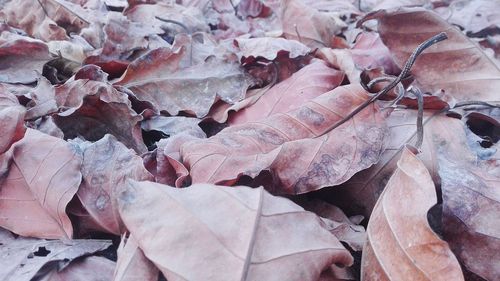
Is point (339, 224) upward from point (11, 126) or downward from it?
downward

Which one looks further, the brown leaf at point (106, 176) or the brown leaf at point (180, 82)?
the brown leaf at point (180, 82)

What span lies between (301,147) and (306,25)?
37.9 inches

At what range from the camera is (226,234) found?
2.20ft

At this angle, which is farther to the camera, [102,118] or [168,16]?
[168,16]

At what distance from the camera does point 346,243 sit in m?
0.82

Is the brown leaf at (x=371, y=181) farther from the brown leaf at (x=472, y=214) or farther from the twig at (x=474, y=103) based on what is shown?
the twig at (x=474, y=103)

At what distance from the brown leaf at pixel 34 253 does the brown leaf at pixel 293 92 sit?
46 cm

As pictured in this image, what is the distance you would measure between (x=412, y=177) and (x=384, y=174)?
191 millimetres

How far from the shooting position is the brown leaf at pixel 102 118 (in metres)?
1.10

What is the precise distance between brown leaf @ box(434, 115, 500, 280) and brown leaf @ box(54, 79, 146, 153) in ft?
2.06

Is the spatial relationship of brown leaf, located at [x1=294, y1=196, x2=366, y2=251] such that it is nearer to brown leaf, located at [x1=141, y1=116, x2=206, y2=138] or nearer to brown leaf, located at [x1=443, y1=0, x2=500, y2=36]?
brown leaf, located at [x1=141, y1=116, x2=206, y2=138]

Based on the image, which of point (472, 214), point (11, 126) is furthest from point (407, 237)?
point (11, 126)

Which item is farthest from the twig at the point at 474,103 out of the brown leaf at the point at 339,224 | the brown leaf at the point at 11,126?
the brown leaf at the point at 11,126

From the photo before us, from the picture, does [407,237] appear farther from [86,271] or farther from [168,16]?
[168,16]
